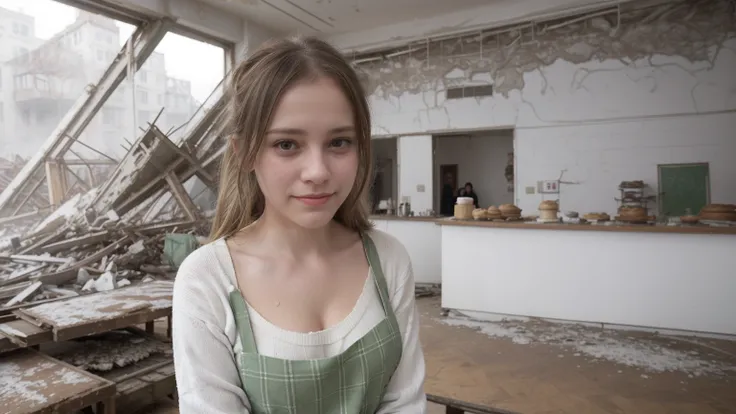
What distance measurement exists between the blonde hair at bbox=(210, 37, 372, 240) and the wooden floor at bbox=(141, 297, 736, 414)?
2.54 m

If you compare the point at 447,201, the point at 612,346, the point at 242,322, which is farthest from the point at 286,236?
the point at 447,201

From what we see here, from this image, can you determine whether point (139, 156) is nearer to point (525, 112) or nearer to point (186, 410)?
point (525, 112)

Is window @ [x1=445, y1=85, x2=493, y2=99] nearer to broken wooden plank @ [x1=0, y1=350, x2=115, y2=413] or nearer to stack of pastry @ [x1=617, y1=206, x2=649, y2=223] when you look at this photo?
stack of pastry @ [x1=617, y1=206, x2=649, y2=223]

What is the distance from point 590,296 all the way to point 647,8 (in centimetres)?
378

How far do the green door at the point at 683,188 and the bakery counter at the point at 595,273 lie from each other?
69.2 inches

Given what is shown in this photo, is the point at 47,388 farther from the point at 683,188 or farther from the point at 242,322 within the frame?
the point at 683,188

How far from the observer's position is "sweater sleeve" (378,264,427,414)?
102cm

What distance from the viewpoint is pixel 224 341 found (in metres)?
0.88

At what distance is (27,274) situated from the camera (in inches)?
189

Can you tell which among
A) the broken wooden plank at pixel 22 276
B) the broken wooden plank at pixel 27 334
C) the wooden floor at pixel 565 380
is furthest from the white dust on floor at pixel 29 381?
the broken wooden plank at pixel 22 276

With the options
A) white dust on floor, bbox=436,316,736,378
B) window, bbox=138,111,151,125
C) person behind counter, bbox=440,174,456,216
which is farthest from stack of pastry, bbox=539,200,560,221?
window, bbox=138,111,151,125

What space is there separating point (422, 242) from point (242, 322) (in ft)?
20.2

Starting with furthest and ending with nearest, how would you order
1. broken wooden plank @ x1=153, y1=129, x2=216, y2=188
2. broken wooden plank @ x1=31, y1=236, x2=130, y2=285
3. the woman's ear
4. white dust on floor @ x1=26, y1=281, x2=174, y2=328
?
broken wooden plank @ x1=153, y1=129, x2=216, y2=188 → broken wooden plank @ x1=31, y1=236, x2=130, y2=285 → white dust on floor @ x1=26, y1=281, x2=174, y2=328 → the woman's ear

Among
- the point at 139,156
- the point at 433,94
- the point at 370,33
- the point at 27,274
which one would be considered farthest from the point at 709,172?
the point at 27,274
